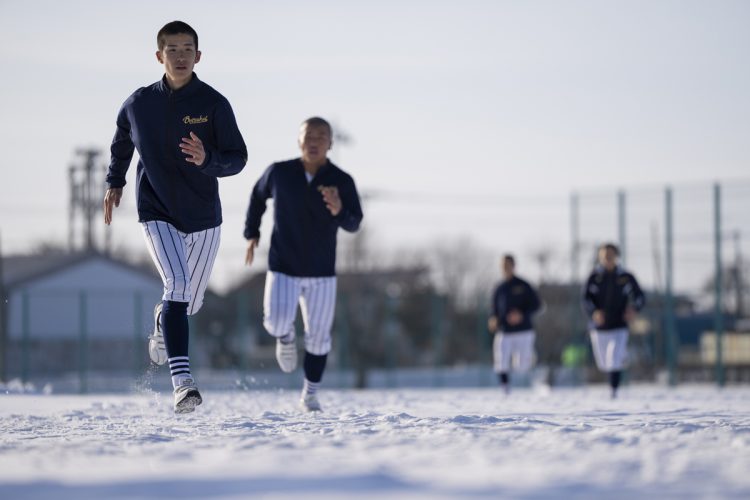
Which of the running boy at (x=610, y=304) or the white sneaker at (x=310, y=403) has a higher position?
the running boy at (x=610, y=304)

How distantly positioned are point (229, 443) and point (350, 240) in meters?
46.4

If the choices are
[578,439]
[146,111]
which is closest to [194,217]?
[146,111]

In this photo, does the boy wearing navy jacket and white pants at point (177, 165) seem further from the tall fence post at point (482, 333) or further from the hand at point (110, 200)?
the tall fence post at point (482, 333)

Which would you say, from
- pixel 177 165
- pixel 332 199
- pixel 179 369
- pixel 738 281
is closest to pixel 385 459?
pixel 179 369

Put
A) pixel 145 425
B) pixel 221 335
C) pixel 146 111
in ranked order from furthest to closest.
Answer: pixel 221 335 → pixel 146 111 → pixel 145 425

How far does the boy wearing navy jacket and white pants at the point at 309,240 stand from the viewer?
8.10 meters

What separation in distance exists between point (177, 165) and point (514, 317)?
30.3 ft

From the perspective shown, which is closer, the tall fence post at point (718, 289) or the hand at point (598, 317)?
the hand at point (598, 317)

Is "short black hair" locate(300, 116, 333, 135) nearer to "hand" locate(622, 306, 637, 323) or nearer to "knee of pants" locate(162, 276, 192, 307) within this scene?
"knee of pants" locate(162, 276, 192, 307)

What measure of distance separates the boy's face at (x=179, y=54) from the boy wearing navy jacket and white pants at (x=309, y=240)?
1681 millimetres

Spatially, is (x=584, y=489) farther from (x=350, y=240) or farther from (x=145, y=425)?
(x=350, y=240)

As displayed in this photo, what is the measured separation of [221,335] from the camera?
132 feet

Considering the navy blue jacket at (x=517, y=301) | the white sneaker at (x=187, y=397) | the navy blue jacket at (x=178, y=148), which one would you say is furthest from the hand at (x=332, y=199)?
the navy blue jacket at (x=517, y=301)

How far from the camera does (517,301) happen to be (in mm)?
15211
